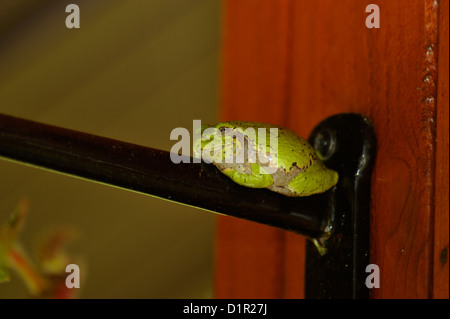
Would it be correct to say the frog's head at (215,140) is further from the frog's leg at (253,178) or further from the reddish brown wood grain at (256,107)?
the reddish brown wood grain at (256,107)

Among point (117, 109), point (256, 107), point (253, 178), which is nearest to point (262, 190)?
point (253, 178)

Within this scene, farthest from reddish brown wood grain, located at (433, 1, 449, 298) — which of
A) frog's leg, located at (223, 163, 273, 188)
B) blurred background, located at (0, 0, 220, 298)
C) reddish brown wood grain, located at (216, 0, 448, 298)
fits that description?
blurred background, located at (0, 0, 220, 298)

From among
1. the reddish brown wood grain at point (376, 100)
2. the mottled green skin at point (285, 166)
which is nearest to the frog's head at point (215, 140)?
the mottled green skin at point (285, 166)

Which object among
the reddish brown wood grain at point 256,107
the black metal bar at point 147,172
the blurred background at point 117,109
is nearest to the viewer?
the black metal bar at point 147,172

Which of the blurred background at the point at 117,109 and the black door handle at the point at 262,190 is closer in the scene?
the black door handle at the point at 262,190

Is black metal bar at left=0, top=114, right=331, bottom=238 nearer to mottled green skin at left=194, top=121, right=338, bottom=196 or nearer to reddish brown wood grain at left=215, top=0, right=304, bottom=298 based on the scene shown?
mottled green skin at left=194, top=121, right=338, bottom=196

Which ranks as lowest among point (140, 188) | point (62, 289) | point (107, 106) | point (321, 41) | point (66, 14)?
point (62, 289)
